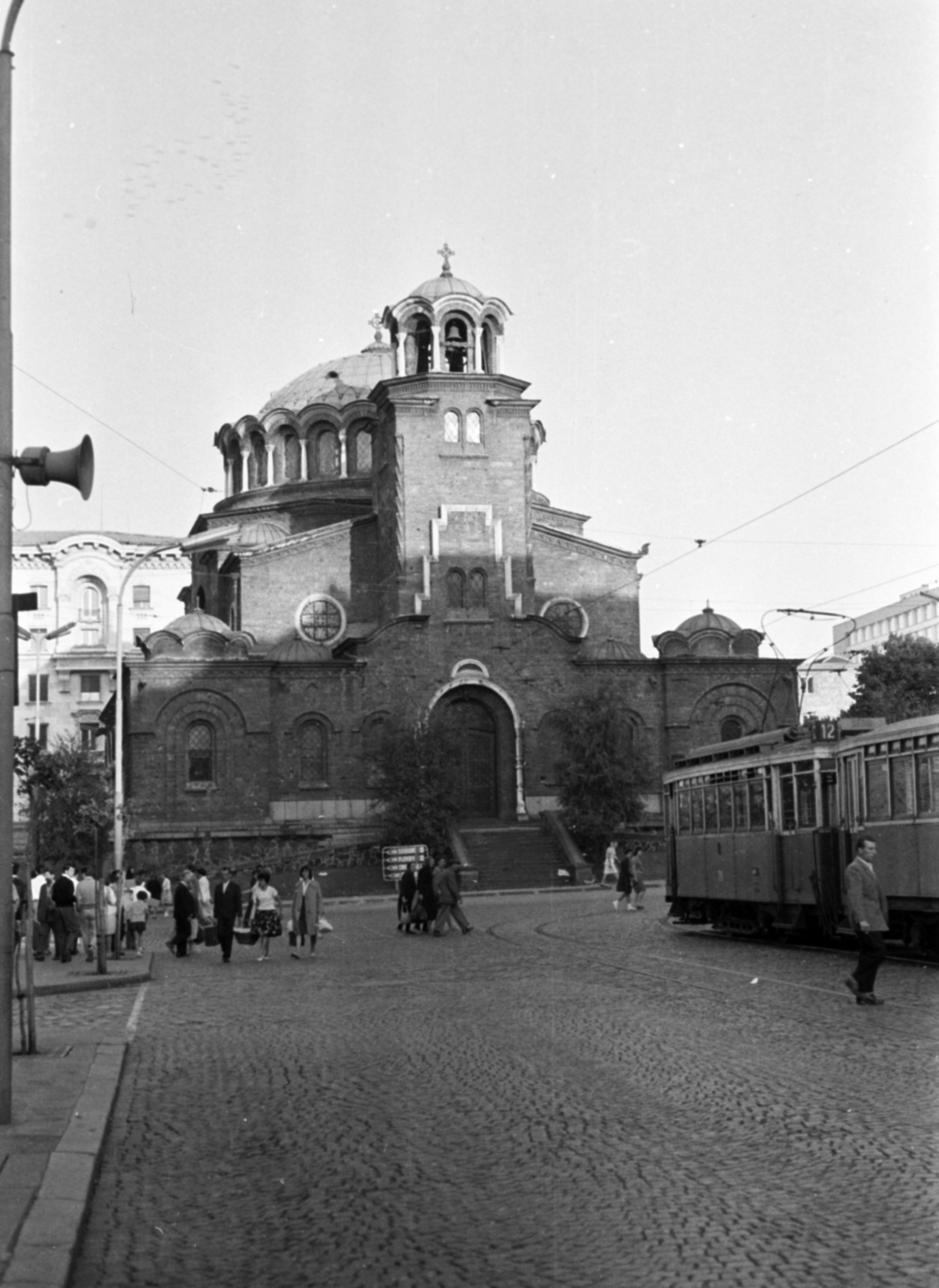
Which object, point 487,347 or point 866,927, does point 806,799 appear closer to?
point 866,927

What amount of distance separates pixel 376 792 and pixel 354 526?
11.2 meters

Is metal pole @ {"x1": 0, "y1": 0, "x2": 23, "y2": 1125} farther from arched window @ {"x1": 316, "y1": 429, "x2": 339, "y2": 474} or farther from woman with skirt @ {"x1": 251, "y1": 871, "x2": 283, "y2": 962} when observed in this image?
arched window @ {"x1": 316, "y1": 429, "x2": 339, "y2": 474}

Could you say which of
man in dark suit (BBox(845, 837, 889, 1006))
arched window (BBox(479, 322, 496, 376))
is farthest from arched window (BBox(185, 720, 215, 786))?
man in dark suit (BBox(845, 837, 889, 1006))

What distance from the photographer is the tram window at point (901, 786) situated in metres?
18.8

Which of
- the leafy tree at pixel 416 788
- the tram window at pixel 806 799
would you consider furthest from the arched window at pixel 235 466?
the tram window at pixel 806 799

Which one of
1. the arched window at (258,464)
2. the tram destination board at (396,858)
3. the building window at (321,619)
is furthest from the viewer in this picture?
the arched window at (258,464)

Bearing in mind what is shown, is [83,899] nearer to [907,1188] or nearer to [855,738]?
[855,738]

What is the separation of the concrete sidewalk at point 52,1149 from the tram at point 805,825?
29.7 feet

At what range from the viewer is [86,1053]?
12086 millimetres

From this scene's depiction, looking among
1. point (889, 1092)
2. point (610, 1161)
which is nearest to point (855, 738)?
point (889, 1092)

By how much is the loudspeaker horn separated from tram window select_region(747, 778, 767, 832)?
15578 millimetres

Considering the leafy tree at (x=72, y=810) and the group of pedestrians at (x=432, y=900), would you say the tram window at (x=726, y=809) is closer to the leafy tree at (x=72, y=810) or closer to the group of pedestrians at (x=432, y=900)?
the group of pedestrians at (x=432, y=900)

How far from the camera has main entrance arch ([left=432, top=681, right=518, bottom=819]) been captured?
55531mm

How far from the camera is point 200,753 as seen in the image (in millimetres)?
54281
